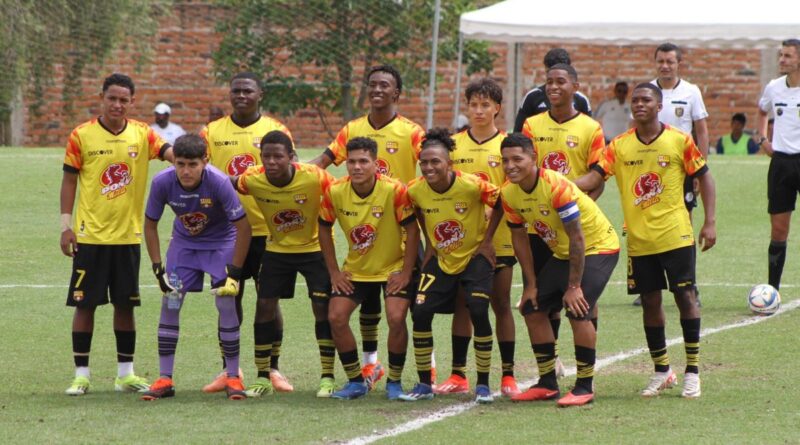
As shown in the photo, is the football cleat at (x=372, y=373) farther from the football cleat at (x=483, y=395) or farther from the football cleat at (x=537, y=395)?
the football cleat at (x=537, y=395)

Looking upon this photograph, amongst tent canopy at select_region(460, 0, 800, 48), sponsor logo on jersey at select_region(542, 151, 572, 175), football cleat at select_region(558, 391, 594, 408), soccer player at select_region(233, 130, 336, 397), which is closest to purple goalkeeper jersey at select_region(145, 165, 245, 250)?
soccer player at select_region(233, 130, 336, 397)

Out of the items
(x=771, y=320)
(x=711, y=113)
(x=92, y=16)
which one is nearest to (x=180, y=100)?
(x=92, y=16)

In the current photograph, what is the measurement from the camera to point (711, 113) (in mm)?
29703

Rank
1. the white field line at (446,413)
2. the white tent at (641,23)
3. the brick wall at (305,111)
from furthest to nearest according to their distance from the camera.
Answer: the brick wall at (305,111)
the white tent at (641,23)
the white field line at (446,413)

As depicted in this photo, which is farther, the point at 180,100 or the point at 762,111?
the point at 180,100

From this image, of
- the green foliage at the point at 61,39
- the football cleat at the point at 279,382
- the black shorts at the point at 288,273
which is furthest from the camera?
the green foliage at the point at 61,39

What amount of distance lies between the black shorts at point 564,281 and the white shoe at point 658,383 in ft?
2.13

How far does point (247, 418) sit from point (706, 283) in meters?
7.07

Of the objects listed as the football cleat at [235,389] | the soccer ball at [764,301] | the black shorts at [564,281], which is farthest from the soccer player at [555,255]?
the soccer ball at [764,301]

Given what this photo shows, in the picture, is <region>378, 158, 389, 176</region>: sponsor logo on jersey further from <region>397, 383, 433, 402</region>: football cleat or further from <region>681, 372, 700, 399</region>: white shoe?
<region>681, 372, 700, 399</region>: white shoe

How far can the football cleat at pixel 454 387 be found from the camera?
9016 mm

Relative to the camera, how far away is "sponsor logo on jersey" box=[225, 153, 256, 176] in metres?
9.61

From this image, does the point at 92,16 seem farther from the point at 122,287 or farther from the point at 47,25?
the point at 122,287

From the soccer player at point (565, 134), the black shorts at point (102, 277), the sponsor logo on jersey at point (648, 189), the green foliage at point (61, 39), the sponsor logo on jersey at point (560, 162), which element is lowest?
the black shorts at point (102, 277)
